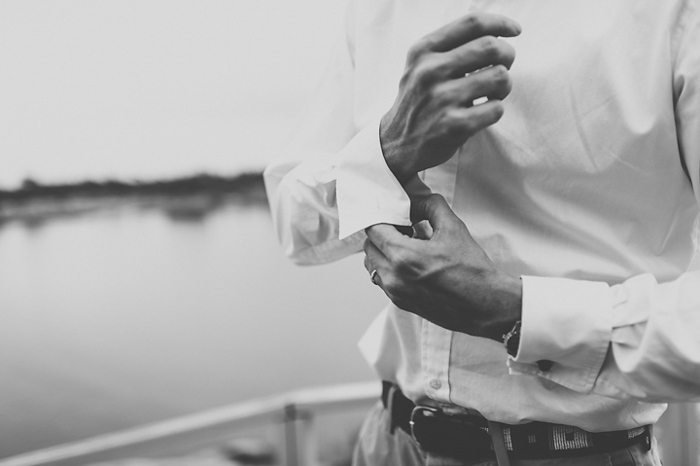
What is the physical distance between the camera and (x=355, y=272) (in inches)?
1384

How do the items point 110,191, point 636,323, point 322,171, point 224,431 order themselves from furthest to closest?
point 110,191, point 224,431, point 322,171, point 636,323

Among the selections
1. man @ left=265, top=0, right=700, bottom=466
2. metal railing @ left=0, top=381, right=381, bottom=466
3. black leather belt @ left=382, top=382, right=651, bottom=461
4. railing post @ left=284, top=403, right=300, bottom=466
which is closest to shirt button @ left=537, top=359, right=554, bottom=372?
man @ left=265, top=0, right=700, bottom=466

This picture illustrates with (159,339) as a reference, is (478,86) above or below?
above

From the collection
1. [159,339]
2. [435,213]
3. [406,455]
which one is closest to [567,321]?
[435,213]

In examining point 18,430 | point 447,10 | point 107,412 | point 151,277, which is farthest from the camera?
point 151,277

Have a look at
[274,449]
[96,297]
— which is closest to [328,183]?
[274,449]

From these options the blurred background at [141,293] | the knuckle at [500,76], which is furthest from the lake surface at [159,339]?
the knuckle at [500,76]

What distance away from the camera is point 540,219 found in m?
0.76

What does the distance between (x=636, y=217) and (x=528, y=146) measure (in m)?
0.16

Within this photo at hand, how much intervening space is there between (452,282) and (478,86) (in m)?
0.23

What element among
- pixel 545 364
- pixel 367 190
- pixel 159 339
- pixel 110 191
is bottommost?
pixel 159 339

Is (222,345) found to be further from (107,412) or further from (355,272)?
(355,272)

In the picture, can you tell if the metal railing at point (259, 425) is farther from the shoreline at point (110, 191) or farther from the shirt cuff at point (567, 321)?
the shoreline at point (110, 191)

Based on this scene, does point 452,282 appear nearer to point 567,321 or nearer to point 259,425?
point 567,321
